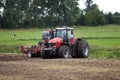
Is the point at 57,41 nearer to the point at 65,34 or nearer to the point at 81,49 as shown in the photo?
the point at 65,34

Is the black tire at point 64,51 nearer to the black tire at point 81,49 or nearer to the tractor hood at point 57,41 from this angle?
the tractor hood at point 57,41

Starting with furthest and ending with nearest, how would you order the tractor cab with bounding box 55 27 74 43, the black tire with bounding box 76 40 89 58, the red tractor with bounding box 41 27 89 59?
the tractor cab with bounding box 55 27 74 43 < the black tire with bounding box 76 40 89 58 < the red tractor with bounding box 41 27 89 59

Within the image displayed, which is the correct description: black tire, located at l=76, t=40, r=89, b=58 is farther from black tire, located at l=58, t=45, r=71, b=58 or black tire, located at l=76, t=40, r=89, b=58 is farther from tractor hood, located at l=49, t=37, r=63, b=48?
tractor hood, located at l=49, t=37, r=63, b=48

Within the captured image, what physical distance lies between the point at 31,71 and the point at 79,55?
1151 cm

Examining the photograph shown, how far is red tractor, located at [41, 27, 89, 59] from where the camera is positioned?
31078mm

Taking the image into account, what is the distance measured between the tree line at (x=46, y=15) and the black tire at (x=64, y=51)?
192 ft

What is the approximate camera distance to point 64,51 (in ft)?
101

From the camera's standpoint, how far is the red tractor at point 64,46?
1224 inches

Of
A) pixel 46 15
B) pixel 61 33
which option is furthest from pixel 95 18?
pixel 61 33

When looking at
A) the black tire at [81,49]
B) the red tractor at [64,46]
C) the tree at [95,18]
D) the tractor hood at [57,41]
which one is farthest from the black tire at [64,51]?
the tree at [95,18]

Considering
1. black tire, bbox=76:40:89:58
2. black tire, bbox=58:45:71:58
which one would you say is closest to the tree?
black tire, bbox=76:40:89:58

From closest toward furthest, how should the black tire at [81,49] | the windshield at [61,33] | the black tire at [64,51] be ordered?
the black tire at [64,51] < the black tire at [81,49] < the windshield at [61,33]

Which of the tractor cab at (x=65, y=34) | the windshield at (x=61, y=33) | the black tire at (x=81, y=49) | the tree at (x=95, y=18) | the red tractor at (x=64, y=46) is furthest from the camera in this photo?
the tree at (x=95, y=18)

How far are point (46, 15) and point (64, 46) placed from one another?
70.2 metres
